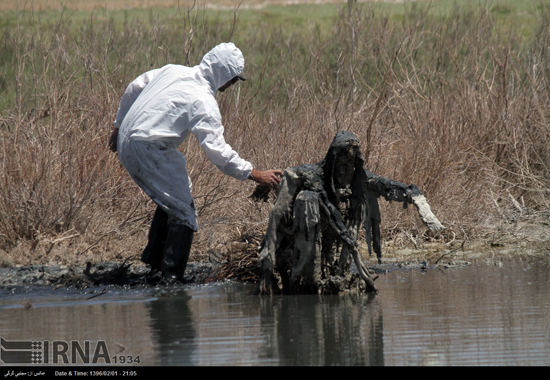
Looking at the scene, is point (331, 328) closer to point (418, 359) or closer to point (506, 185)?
→ point (418, 359)

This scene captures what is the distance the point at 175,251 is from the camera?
6.44m

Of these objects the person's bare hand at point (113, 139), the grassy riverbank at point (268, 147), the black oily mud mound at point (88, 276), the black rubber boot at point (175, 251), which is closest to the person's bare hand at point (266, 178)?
the black rubber boot at point (175, 251)

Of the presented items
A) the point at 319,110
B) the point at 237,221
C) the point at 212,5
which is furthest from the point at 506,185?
the point at 212,5

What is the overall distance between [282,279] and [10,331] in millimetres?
2087

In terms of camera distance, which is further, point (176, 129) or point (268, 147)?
point (268, 147)

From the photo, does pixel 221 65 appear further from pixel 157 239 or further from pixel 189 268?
pixel 189 268

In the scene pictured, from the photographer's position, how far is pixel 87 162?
828 cm

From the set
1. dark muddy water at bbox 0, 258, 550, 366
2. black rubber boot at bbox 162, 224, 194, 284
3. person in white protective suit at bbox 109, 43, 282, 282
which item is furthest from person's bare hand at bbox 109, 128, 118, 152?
dark muddy water at bbox 0, 258, 550, 366

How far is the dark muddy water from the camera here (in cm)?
425

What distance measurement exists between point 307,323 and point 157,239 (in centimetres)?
Result: 214

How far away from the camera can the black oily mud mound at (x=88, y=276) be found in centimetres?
679

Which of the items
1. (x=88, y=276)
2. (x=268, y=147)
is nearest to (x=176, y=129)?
(x=88, y=276)

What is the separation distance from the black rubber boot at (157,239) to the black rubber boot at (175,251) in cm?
33

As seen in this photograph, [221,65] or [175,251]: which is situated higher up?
[221,65]
